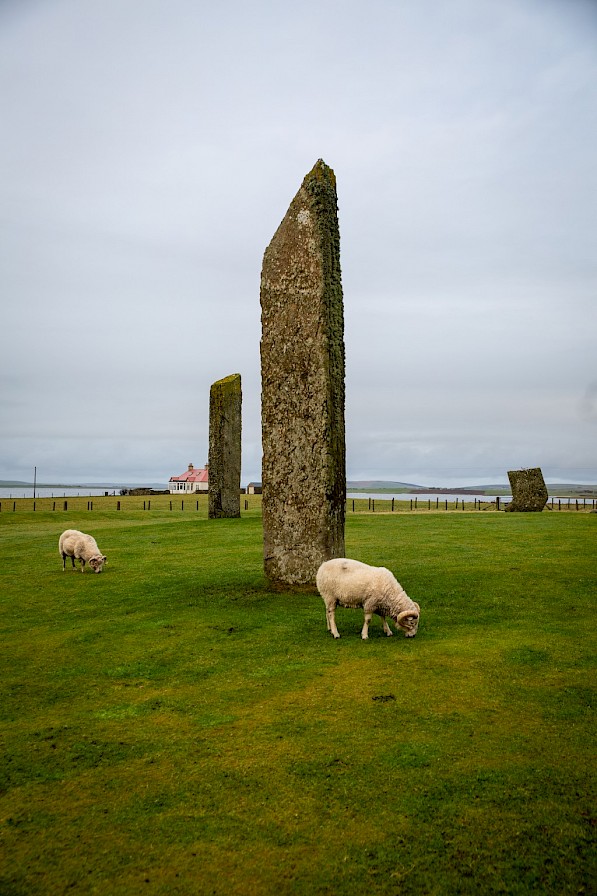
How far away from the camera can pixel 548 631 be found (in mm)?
Answer: 8070

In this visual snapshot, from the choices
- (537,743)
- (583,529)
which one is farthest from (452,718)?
(583,529)

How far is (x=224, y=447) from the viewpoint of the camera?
86.6 feet

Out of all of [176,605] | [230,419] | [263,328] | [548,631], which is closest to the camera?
[548,631]

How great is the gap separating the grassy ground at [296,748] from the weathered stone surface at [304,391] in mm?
1362

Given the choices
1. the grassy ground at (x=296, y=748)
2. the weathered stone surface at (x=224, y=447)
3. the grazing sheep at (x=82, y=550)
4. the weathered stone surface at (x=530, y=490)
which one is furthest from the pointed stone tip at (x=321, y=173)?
the weathered stone surface at (x=530, y=490)

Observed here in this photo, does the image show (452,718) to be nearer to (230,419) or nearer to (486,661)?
(486,661)

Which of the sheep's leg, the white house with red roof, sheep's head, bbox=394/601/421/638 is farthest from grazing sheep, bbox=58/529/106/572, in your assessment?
the white house with red roof

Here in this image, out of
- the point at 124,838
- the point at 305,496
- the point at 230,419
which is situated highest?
the point at 230,419

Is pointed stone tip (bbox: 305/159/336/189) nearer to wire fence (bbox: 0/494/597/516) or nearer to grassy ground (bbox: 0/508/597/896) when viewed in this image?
grassy ground (bbox: 0/508/597/896)

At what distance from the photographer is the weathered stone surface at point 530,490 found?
31875 millimetres

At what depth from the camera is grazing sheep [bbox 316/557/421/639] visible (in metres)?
7.90

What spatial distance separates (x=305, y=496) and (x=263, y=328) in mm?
3554

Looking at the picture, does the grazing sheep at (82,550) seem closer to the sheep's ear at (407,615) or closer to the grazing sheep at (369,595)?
the grazing sheep at (369,595)

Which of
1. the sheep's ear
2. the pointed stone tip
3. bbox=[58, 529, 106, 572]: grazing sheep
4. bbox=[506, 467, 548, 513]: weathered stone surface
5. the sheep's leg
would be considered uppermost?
the pointed stone tip
